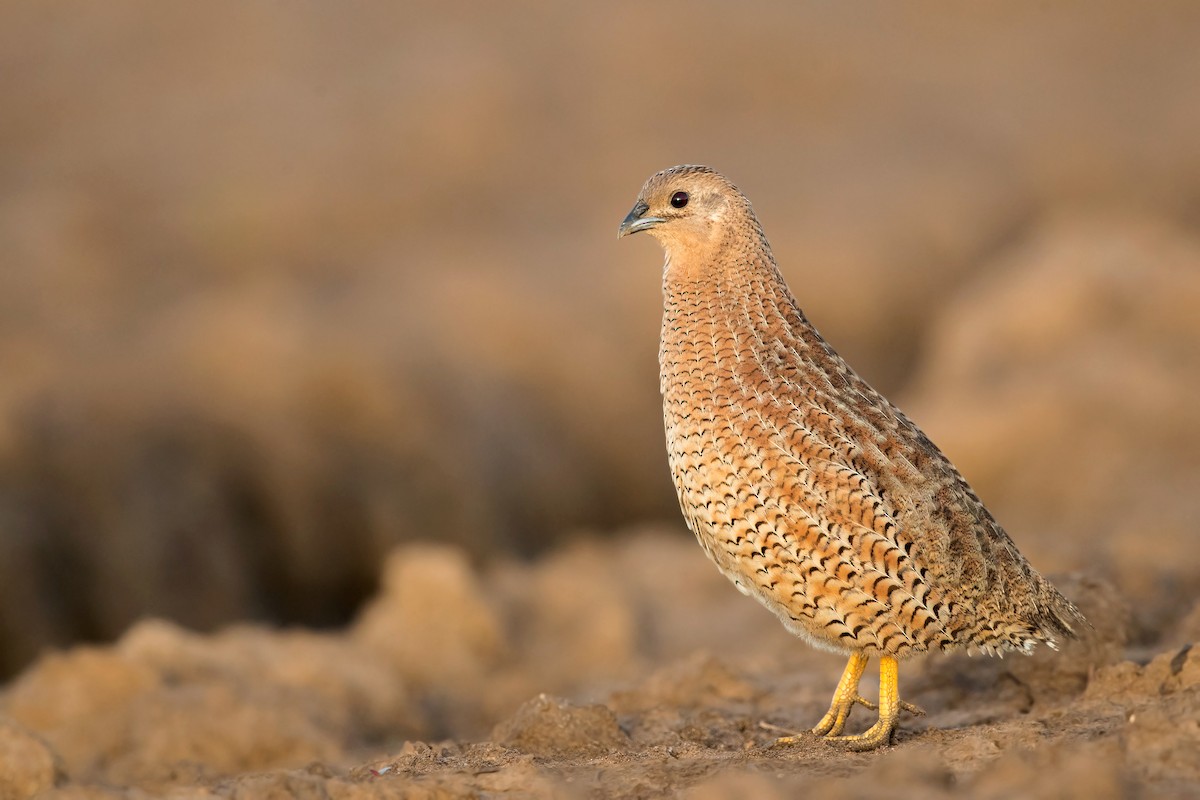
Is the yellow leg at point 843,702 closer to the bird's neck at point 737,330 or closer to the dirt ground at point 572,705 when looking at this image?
the dirt ground at point 572,705

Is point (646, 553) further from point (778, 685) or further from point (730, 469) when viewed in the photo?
point (730, 469)

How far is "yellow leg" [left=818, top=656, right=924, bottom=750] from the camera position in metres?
6.43

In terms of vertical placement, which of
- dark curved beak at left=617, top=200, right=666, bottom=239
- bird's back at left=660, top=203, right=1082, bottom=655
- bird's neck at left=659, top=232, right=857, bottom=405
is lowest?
bird's back at left=660, top=203, right=1082, bottom=655

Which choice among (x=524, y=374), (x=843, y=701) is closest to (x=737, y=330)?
(x=843, y=701)

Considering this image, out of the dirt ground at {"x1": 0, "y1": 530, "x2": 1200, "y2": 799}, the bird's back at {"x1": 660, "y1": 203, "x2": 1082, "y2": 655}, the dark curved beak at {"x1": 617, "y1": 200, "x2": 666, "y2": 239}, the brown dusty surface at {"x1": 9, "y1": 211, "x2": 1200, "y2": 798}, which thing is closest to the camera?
the dirt ground at {"x1": 0, "y1": 530, "x2": 1200, "y2": 799}

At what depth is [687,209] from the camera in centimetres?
718

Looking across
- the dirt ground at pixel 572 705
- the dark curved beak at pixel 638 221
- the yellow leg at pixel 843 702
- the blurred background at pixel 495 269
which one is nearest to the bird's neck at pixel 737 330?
the dark curved beak at pixel 638 221

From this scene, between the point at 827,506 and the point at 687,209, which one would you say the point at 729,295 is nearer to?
the point at 687,209

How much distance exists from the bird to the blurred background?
3586 mm

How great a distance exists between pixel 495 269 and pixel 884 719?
12.1m

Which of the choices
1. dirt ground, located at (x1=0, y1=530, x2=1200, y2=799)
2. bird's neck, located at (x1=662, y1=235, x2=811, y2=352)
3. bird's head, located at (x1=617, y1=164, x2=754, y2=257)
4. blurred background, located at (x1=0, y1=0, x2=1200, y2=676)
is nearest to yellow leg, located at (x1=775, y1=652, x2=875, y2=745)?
dirt ground, located at (x1=0, y1=530, x2=1200, y2=799)

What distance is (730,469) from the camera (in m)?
6.45

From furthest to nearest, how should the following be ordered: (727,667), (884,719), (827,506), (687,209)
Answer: (727,667), (687,209), (884,719), (827,506)

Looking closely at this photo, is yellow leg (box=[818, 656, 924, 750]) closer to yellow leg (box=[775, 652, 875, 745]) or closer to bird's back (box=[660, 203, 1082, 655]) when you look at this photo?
yellow leg (box=[775, 652, 875, 745])
